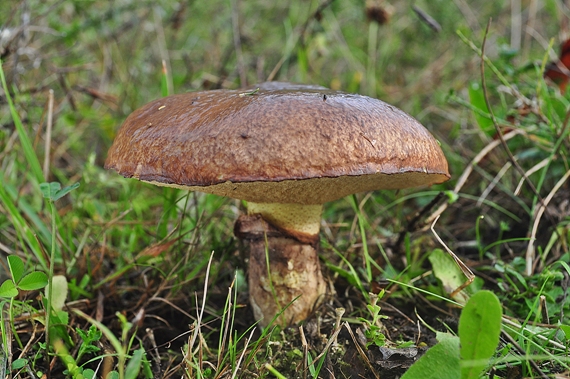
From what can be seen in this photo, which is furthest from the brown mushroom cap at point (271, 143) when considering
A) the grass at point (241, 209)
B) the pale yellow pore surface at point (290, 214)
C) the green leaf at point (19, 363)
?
the green leaf at point (19, 363)

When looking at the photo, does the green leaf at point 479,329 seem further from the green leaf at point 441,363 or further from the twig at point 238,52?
the twig at point 238,52

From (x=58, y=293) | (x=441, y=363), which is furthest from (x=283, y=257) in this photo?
(x=58, y=293)

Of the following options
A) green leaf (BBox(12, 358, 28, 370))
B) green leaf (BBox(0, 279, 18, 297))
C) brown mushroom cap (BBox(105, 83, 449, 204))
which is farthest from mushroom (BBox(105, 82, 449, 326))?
green leaf (BBox(12, 358, 28, 370))

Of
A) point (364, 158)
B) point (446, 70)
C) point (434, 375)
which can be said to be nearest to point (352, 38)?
point (446, 70)

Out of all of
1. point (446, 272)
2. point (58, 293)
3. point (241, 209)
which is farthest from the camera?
point (241, 209)

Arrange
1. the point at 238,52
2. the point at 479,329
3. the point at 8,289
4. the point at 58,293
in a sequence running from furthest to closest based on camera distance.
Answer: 1. the point at 238,52
2. the point at 58,293
3. the point at 8,289
4. the point at 479,329

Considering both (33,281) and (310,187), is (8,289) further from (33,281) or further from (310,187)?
(310,187)
